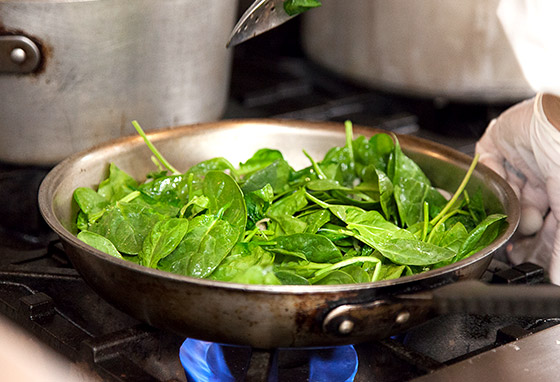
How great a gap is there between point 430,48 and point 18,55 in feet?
2.12

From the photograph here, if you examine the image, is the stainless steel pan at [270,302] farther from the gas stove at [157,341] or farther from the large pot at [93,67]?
the large pot at [93,67]

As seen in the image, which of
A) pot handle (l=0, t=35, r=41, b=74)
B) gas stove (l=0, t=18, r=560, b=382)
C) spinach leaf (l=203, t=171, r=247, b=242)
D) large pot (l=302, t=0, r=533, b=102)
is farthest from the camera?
large pot (l=302, t=0, r=533, b=102)

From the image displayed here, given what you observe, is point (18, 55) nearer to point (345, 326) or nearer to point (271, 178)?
point (271, 178)

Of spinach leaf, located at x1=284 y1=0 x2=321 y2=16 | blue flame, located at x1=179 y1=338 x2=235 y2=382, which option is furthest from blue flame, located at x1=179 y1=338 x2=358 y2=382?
spinach leaf, located at x1=284 y1=0 x2=321 y2=16

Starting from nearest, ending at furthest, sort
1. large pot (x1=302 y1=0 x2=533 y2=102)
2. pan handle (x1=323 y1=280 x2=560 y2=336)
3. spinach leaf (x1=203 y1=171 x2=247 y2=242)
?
1. pan handle (x1=323 y1=280 x2=560 y2=336)
2. spinach leaf (x1=203 y1=171 x2=247 y2=242)
3. large pot (x1=302 y1=0 x2=533 y2=102)

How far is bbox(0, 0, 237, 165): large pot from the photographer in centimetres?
83

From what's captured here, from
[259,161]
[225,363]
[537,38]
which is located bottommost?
[225,363]

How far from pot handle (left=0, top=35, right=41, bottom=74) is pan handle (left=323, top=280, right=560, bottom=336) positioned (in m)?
0.50

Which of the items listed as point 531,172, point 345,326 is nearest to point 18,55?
point 345,326

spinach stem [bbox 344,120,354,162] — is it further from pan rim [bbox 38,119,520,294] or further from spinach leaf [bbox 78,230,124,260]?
spinach leaf [bbox 78,230,124,260]

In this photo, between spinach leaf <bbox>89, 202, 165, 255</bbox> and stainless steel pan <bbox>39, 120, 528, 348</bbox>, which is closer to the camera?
stainless steel pan <bbox>39, 120, 528, 348</bbox>

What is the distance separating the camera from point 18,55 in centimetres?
83

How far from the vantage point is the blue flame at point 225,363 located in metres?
0.65

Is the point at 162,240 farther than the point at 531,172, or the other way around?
the point at 531,172
